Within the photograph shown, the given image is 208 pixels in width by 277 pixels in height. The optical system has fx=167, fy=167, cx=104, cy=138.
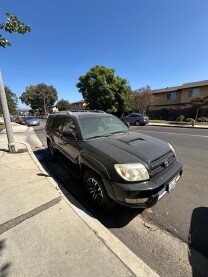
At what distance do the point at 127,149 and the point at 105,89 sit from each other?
2719cm

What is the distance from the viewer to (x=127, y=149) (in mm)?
2914

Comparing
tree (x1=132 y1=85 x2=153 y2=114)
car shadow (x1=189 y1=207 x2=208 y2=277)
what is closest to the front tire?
car shadow (x1=189 y1=207 x2=208 y2=277)

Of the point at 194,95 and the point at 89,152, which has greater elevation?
the point at 194,95

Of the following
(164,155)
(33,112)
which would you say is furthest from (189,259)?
(33,112)

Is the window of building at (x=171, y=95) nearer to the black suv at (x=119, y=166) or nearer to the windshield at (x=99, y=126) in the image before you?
the windshield at (x=99, y=126)

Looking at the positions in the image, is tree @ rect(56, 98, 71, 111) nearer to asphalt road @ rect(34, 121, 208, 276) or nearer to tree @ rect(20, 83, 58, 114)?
tree @ rect(20, 83, 58, 114)

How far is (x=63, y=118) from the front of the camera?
4.81m

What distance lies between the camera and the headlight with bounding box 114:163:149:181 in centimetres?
246

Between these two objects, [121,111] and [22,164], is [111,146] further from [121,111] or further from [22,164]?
[121,111]

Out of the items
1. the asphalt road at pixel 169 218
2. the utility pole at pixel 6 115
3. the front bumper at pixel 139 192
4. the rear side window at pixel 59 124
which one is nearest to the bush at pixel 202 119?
the asphalt road at pixel 169 218

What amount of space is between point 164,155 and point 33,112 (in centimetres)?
8496

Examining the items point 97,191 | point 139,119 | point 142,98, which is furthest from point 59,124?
point 142,98

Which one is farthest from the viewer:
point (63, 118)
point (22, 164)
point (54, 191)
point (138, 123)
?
point (138, 123)

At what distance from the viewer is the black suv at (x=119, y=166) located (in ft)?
8.04
